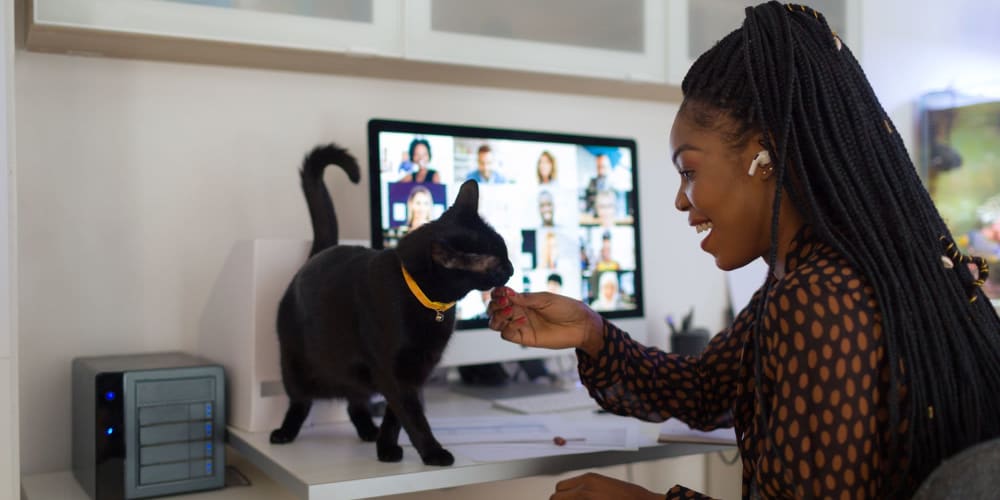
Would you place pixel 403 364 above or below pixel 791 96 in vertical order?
below

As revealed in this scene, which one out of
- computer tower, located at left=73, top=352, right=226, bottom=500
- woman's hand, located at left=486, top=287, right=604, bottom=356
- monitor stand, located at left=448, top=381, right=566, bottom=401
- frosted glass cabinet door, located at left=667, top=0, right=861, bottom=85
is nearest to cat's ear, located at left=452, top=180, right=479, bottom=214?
woman's hand, located at left=486, top=287, right=604, bottom=356

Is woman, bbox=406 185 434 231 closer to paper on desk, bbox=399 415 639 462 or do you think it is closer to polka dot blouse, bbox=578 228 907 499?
paper on desk, bbox=399 415 639 462

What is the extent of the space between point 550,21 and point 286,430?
83cm

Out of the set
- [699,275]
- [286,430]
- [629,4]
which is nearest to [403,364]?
[286,430]

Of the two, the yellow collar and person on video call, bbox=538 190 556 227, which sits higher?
person on video call, bbox=538 190 556 227

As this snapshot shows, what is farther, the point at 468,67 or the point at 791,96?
the point at 468,67

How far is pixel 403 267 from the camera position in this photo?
1004mm

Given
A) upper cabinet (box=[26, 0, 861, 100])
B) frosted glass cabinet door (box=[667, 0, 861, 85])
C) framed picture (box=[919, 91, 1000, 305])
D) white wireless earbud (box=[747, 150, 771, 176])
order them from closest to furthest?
1. white wireless earbud (box=[747, 150, 771, 176])
2. upper cabinet (box=[26, 0, 861, 100])
3. frosted glass cabinet door (box=[667, 0, 861, 85])
4. framed picture (box=[919, 91, 1000, 305])

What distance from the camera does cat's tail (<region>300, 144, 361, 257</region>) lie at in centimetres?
126

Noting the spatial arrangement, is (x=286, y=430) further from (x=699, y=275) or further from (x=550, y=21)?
(x=699, y=275)

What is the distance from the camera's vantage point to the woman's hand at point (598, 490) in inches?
38.8

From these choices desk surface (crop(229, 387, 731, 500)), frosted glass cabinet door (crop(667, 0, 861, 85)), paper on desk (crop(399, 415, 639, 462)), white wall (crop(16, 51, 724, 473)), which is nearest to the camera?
desk surface (crop(229, 387, 731, 500))

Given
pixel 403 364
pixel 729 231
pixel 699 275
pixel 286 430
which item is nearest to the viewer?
pixel 729 231

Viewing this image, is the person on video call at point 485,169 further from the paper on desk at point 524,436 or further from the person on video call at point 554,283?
the paper on desk at point 524,436
